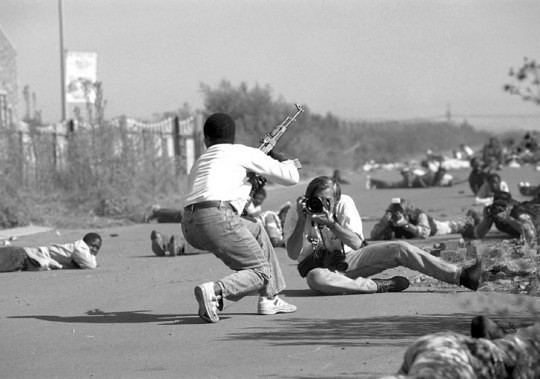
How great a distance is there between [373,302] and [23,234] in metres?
10.2

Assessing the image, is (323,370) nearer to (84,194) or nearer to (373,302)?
(373,302)

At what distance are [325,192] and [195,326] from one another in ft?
6.47

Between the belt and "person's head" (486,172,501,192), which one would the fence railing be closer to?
"person's head" (486,172,501,192)

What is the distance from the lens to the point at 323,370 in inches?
283

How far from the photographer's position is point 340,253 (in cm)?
1094

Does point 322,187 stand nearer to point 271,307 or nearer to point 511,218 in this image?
point 271,307

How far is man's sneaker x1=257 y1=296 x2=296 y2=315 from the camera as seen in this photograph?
32.0 ft

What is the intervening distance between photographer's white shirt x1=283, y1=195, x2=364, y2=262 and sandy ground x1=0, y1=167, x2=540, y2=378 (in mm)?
500

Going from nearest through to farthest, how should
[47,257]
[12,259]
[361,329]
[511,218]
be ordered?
[361,329] → [12,259] → [47,257] → [511,218]

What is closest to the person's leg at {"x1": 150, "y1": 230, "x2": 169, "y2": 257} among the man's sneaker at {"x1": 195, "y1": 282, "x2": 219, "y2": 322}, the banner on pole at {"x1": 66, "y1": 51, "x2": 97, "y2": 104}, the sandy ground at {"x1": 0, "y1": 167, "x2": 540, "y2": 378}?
the sandy ground at {"x1": 0, "y1": 167, "x2": 540, "y2": 378}

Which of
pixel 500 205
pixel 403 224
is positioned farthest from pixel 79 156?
pixel 500 205

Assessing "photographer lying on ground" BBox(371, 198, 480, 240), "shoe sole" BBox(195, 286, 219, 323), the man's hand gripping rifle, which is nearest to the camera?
"shoe sole" BBox(195, 286, 219, 323)

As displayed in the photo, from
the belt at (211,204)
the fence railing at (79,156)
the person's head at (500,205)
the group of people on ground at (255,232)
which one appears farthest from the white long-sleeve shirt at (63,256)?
the fence railing at (79,156)

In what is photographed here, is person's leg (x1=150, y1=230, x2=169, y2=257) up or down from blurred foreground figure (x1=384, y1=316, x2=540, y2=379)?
down
